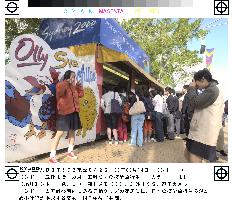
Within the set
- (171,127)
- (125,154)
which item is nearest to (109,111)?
(125,154)

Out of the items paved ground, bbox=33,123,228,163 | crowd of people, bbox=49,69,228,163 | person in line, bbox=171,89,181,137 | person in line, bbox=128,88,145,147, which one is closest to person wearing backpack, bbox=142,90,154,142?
crowd of people, bbox=49,69,228,163

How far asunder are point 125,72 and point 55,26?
3.40 meters

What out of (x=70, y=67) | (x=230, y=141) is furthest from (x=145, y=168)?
(x=70, y=67)

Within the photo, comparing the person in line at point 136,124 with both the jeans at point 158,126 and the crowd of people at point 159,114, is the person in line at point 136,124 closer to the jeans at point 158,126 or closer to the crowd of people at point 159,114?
the crowd of people at point 159,114

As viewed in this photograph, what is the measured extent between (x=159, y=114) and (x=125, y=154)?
259 centimetres

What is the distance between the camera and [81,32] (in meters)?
7.91

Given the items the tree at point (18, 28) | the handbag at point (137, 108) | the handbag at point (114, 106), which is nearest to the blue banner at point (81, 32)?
the tree at point (18, 28)

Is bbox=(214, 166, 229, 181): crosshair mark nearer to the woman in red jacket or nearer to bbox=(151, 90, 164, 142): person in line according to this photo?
the woman in red jacket

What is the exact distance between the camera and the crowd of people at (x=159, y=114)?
3.59 m

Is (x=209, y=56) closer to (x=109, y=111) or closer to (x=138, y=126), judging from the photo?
(x=138, y=126)

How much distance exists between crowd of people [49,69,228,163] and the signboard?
0.36 m

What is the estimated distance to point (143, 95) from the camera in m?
7.93

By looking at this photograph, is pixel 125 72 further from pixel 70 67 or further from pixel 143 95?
pixel 70 67

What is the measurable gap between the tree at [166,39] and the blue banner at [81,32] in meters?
8.87
